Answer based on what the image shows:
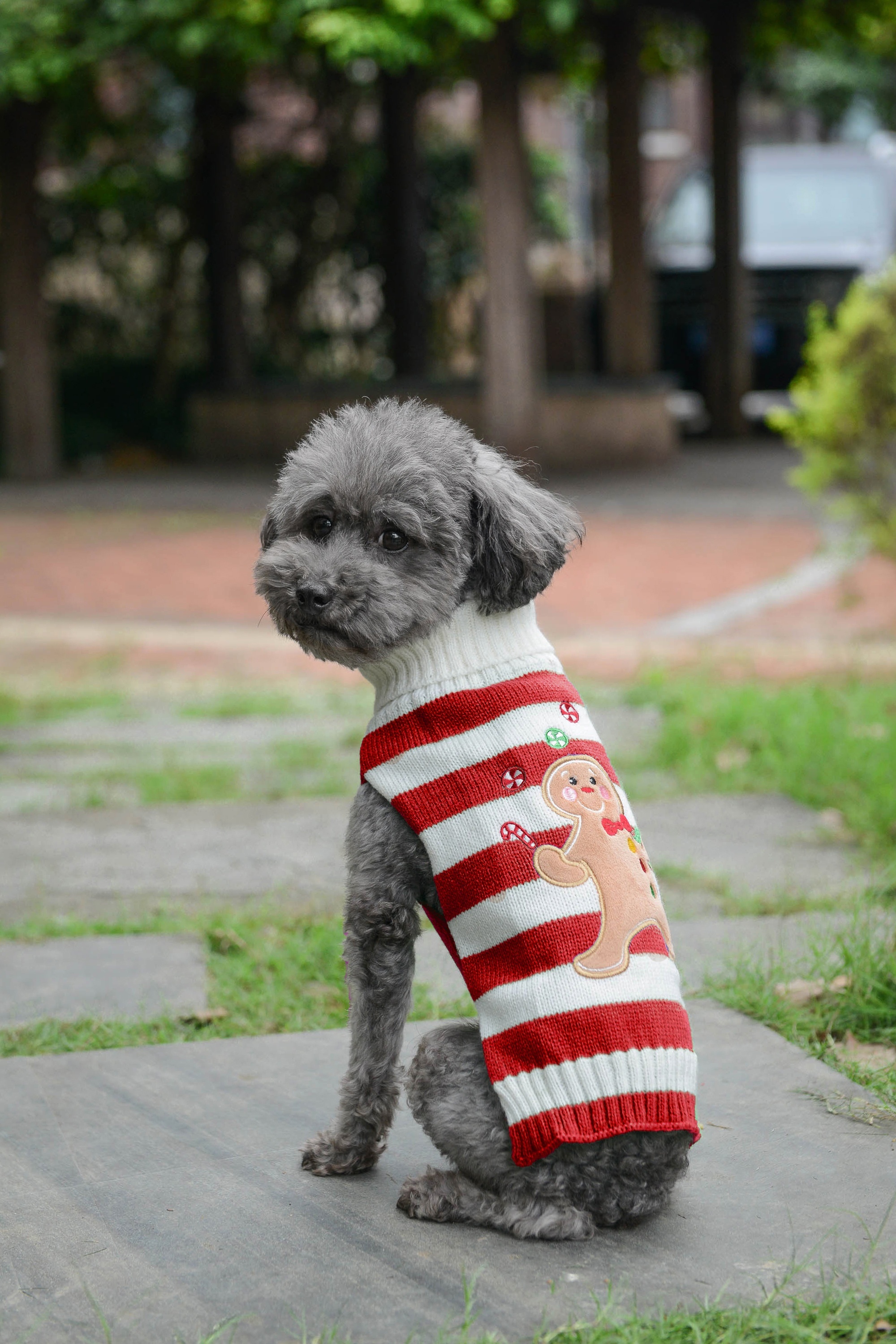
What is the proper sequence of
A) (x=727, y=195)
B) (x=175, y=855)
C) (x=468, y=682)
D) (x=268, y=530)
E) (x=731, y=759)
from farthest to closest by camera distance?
(x=727, y=195)
(x=731, y=759)
(x=175, y=855)
(x=268, y=530)
(x=468, y=682)

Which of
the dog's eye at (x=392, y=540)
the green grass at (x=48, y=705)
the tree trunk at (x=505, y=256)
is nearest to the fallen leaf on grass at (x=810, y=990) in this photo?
the dog's eye at (x=392, y=540)

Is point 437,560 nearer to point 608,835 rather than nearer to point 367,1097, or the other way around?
point 608,835

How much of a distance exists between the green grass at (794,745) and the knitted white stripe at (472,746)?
2186 millimetres

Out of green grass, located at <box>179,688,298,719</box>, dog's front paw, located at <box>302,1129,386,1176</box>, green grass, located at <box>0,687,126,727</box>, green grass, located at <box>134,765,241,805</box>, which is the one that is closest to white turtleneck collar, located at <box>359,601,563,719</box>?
dog's front paw, located at <box>302,1129,386,1176</box>

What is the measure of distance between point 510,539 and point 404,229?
1336 cm

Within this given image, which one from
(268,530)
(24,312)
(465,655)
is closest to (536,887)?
(465,655)

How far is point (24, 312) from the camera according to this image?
14.6m

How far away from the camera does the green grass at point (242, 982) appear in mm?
3107

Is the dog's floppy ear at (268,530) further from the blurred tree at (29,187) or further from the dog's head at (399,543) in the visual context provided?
the blurred tree at (29,187)

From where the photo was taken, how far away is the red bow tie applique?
2324mm

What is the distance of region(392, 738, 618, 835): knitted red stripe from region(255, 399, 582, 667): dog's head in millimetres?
240

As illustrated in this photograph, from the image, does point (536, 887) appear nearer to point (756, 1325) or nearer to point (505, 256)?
point (756, 1325)

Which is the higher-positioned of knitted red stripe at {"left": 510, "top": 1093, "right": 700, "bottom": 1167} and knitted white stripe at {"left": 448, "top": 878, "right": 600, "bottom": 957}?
knitted white stripe at {"left": 448, "top": 878, "right": 600, "bottom": 957}

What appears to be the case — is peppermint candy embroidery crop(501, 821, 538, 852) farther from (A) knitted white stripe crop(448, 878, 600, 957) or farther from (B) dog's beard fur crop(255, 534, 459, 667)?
(B) dog's beard fur crop(255, 534, 459, 667)
